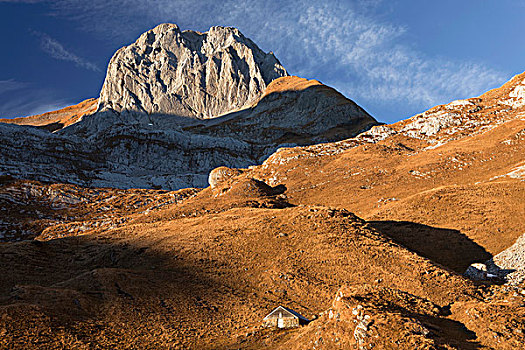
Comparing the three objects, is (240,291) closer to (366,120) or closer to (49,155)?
(49,155)

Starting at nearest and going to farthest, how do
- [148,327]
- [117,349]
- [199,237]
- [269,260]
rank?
[117,349] → [148,327] → [269,260] → [199,237]

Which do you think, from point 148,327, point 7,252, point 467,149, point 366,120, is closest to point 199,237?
point 148,327

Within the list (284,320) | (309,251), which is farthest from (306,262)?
(284,320)

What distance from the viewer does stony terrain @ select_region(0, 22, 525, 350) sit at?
17.2 meters

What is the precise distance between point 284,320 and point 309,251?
45.5 feet

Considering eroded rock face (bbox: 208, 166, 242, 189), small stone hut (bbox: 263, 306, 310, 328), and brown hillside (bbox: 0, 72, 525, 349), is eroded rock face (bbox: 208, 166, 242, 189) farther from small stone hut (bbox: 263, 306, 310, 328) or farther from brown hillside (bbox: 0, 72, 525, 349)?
small stone hut (bbox: 263, 306, 310, 328)

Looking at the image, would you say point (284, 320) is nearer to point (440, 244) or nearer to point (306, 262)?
point (306, 262)

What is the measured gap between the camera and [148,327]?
2334cm

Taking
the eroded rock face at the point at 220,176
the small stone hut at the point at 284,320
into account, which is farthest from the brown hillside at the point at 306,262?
the eroded rock face at the point at 220,176

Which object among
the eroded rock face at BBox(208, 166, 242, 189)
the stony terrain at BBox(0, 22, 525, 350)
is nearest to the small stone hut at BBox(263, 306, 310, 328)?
the stony terrain at BBox(0, 22, 525, 350)

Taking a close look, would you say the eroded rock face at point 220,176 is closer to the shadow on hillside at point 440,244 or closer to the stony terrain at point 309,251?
the stony terrain at point 309,251

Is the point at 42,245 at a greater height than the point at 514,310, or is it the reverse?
the point at 42,245

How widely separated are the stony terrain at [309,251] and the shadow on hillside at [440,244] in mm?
200

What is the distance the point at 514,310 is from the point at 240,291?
19.5 meters
